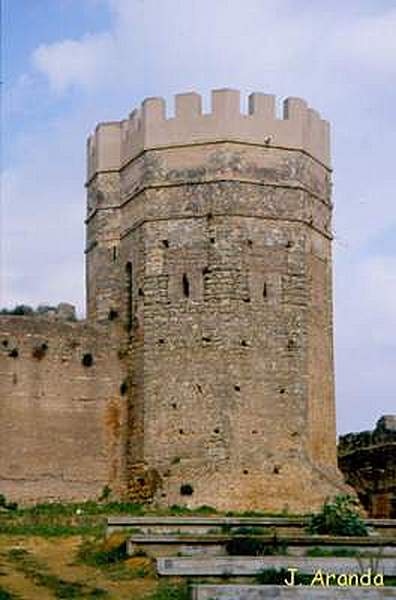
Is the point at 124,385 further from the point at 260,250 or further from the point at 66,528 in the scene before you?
the point at 66,528

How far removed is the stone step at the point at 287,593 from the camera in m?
11.7

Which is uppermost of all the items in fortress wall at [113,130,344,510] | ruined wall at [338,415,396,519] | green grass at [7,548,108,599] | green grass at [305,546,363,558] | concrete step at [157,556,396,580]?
fortress wall at [113,130,344,510]

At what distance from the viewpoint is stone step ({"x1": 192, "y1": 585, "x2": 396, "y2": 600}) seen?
38.5 feet

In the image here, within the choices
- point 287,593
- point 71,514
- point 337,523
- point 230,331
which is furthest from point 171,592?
point 230,331

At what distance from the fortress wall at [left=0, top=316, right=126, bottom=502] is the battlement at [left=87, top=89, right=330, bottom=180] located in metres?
3.52

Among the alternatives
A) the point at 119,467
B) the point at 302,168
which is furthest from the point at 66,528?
the point at 302,168

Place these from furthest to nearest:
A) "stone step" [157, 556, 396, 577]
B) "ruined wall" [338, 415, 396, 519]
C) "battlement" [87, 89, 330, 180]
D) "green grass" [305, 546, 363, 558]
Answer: "ruined wall" [338, 415, 396, 519] < "battlement" [87, 89, 330, 180] < "green grass" [305, 546, 363, 558] < "stone step" [157, 556, 396, 577]

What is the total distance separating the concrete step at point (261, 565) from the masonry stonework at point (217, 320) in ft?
29.8

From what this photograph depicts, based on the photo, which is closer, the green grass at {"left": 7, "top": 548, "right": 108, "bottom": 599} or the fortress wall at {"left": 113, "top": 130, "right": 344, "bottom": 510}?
the green grass at {"left": 7, "top": 548, "right": 108, "bottom": 599}

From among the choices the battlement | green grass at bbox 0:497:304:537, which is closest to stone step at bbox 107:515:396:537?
green grass at bbox 0:497:304:537

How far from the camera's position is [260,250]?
23.9m

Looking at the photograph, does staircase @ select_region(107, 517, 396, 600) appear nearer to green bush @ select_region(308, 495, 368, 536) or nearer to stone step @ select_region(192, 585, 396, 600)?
stone step @ select_region(192, 585, 396, 600)

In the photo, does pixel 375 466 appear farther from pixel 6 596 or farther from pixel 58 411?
pixel 6 596

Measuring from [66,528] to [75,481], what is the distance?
4.20 metres
